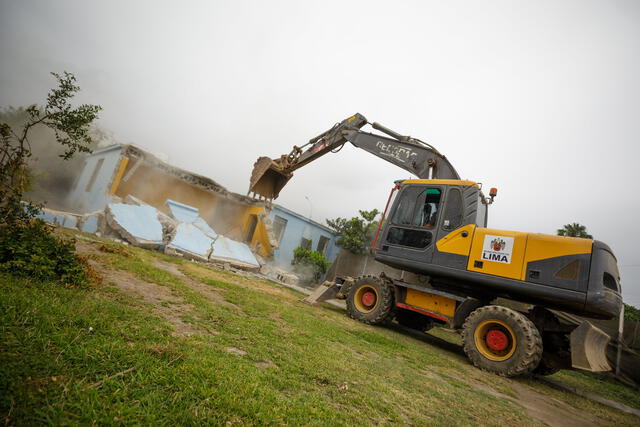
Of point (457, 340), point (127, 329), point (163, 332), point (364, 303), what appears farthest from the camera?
point (457, 340)

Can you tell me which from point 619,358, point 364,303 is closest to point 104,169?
point 364,303

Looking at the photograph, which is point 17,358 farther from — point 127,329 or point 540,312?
point 540,312

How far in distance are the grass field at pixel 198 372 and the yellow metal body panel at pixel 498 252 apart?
1.96 metres

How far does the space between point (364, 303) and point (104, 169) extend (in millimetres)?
14473

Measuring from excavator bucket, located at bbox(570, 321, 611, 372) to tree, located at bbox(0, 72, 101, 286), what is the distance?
7563 mm

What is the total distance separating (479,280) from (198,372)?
17.9 ft

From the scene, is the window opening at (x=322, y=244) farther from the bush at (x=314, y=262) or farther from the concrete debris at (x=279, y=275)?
the concrete debris at (x=279, y=275)

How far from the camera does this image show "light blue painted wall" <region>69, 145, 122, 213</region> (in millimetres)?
13289

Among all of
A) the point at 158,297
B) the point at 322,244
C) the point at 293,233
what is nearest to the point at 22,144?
the point at 158,297

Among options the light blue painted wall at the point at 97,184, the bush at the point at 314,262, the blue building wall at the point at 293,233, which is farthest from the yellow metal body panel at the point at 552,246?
the light blue painted wall at the point at 97,184

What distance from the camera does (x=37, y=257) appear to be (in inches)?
132

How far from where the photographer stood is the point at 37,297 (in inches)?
104

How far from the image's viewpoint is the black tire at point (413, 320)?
8.43 m

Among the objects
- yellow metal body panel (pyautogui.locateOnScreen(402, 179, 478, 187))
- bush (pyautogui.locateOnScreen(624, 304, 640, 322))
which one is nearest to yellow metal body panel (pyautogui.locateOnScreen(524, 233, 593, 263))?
yellow metal body panel (pyautogui.locateOnScreen(402, 179, 478, 187))
